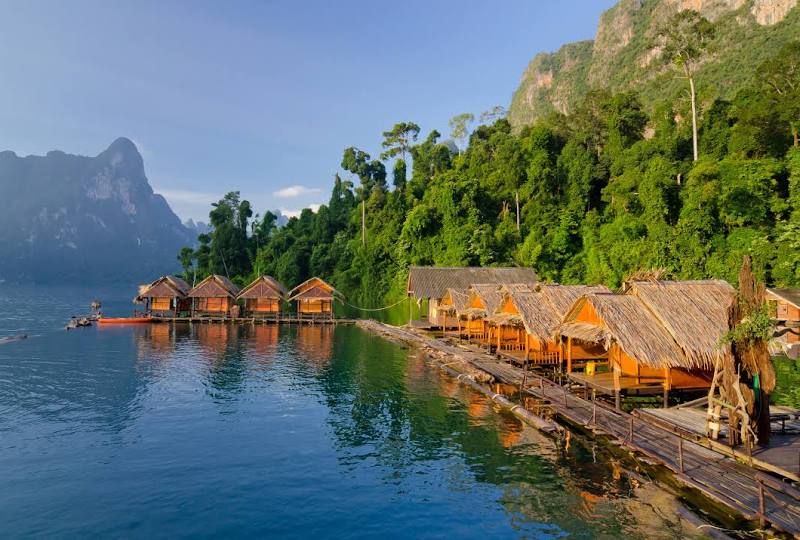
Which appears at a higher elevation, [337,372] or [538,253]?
[538,253]

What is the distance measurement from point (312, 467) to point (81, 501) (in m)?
6.05

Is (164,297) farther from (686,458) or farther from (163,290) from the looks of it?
(686,458)

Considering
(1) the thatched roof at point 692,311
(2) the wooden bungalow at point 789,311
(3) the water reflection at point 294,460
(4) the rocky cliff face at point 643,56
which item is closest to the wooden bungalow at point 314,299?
(3) the water reflection at point 294,460

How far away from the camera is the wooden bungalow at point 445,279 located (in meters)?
42.1

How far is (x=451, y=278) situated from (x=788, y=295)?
24.1 m

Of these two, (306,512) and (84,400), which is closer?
(306,512)

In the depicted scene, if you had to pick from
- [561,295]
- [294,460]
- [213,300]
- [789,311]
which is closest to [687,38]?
[789,311]

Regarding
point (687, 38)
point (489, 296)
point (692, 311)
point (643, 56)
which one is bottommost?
point (692, 311)

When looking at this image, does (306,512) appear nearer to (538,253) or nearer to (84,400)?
(84,400)

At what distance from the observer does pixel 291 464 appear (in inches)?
584

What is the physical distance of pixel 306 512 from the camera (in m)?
12.0

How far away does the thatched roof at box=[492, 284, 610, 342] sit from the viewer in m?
23.6

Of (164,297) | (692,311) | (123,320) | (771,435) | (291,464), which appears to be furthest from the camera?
(164,297)

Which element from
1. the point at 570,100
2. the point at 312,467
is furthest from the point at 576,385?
the point at 570,100
